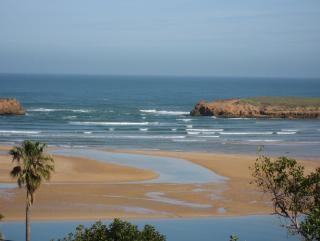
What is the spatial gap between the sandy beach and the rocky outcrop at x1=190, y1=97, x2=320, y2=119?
1827 inches

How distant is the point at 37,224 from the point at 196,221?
7.70 metres

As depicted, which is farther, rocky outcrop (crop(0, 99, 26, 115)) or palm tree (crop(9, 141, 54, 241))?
rocky outcrop (crop(0, 99, 26, 115))

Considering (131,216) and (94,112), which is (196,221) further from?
(94,112)

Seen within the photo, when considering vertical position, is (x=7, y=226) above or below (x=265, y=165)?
below

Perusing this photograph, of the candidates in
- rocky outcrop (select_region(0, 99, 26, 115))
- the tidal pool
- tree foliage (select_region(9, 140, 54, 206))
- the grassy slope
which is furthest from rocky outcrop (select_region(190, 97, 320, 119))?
tree foliage (select_region(9, 140, 54, 206))

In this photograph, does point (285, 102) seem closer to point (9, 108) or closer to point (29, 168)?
point (9, 108)

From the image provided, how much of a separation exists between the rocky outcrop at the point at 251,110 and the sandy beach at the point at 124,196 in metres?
46.4

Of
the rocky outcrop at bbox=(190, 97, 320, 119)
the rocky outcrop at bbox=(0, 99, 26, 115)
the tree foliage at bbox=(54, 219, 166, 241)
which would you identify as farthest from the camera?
the rocky outcrop at bbox=(190, 97, 320, 119)

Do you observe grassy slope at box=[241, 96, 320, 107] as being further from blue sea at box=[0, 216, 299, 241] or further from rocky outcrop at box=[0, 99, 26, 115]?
blue sea at box=[0, 216, 299, 241]

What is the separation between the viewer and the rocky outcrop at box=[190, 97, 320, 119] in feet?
308

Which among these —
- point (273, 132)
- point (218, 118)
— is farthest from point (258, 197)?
point (218, 118)

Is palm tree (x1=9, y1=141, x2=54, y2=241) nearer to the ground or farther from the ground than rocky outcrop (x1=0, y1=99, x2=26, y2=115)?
nearer to the ground

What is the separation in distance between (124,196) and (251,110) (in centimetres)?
5953

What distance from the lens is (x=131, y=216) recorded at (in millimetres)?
32531
